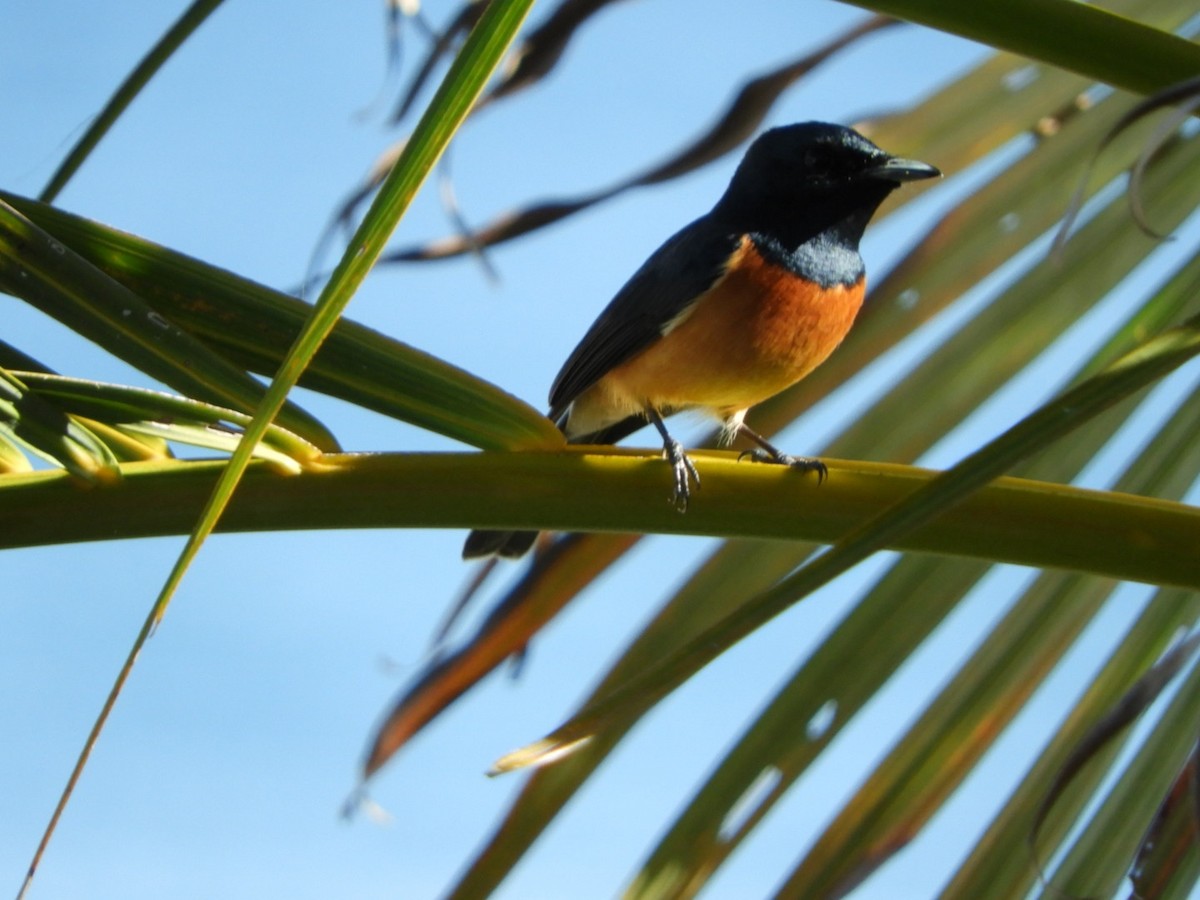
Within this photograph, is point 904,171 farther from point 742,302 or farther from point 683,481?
point 683,481

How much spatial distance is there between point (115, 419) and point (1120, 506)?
1.03 meters

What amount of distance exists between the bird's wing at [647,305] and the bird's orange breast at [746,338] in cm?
4

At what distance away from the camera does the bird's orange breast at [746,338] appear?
2957 millimetres

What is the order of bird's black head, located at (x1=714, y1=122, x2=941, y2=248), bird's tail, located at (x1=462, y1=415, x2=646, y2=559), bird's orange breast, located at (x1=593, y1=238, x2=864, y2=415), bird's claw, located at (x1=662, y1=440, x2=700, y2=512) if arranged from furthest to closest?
bird's black head, located at (x1=714, y1=122, x2=941, y2=248) < bird's orange breast, located at (x1=593, y1=238, x2=864, y2=415) < bird's tail, located at (x1=462, y1=415, x2=646, y2=559) < bird's claw, located at (x1=662, y1=440, x2=700, y2=512)

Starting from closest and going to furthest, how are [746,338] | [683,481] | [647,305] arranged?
[683,481], [746,338], [647,305]

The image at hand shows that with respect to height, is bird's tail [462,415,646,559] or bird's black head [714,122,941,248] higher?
bird's black head [714,122,941,248]

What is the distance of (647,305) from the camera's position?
3238mm

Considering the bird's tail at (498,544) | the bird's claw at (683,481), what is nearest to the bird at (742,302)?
the bird's tail at (498,544)

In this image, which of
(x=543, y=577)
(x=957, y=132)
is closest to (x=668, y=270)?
(x=957, y=132)

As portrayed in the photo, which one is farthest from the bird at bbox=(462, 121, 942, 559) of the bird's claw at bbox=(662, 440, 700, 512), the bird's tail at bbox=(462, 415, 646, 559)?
the bird's claw at bbox=(662, 440, 700, 512)

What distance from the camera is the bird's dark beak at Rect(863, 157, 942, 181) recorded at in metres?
2.43

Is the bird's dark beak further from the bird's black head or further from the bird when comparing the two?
the bird's black head

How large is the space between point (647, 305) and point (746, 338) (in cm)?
34

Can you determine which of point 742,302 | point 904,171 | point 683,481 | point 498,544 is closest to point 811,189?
point 742,302
